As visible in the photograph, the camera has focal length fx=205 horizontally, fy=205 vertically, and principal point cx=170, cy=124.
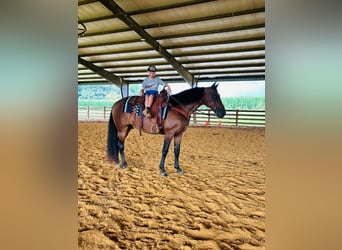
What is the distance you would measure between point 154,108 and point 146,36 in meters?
2.23

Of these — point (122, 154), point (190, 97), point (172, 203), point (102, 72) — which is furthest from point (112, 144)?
point (102, 72)

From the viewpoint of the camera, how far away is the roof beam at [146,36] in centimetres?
303

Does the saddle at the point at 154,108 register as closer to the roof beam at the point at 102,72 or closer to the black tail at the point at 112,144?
the black tail at the point at 112,144

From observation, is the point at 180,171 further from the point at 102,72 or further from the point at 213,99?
the point at 102,72

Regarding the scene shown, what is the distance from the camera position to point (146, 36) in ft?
11.9

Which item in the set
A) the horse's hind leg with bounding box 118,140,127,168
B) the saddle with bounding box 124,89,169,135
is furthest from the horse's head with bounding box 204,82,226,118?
the horse's hind leg with bounding box 118,140,127,168

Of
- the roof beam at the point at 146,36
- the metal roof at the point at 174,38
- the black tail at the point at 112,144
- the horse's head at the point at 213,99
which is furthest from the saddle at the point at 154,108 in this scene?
the roof beam at the point at 146,36

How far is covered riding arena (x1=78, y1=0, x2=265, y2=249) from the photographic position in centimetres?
104

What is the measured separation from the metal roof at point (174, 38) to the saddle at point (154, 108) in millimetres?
966

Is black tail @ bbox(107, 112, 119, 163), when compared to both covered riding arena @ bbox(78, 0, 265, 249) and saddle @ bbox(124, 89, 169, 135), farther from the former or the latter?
saddle @ bbox(124, 89, 169, 135)

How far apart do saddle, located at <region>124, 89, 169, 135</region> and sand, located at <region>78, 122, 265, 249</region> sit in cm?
43

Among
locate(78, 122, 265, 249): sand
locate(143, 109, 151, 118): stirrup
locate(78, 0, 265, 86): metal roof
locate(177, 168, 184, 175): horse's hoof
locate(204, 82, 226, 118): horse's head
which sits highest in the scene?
locate(78, 0, 265, 86): metal roof

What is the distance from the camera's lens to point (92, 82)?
5.83 metres
